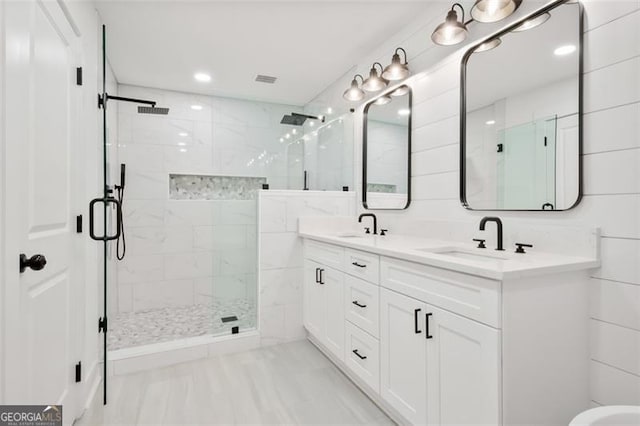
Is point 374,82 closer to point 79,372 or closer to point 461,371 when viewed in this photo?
point 461,371

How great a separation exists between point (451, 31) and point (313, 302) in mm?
2111

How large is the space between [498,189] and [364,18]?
1525 millimetres

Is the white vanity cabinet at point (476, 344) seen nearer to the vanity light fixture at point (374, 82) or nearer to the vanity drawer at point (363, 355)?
the vanity drawer at point (363, 355)

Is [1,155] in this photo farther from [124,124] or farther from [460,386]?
[124,124]

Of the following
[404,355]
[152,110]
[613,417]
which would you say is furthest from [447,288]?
[152,110]

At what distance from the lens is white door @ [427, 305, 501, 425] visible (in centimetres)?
116

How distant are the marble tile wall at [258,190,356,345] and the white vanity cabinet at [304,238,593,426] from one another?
114 centimetres

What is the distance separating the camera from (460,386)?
1.29 m

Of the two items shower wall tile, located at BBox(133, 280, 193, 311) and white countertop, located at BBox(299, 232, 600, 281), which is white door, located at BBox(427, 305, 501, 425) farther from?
shower wall tile, located at BBox(133, 280, 193, 311)

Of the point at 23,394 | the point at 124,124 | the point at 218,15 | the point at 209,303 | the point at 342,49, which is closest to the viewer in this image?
the point at 23,394

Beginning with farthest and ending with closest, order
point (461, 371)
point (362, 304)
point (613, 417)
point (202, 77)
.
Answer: point (202, 77) → point (362, 304) → point (461, 371) → point (613, 417)

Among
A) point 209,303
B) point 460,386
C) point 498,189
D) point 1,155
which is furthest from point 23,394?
point 498,189

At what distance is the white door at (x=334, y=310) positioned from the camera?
7.17ft

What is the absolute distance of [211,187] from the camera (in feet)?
12.6
